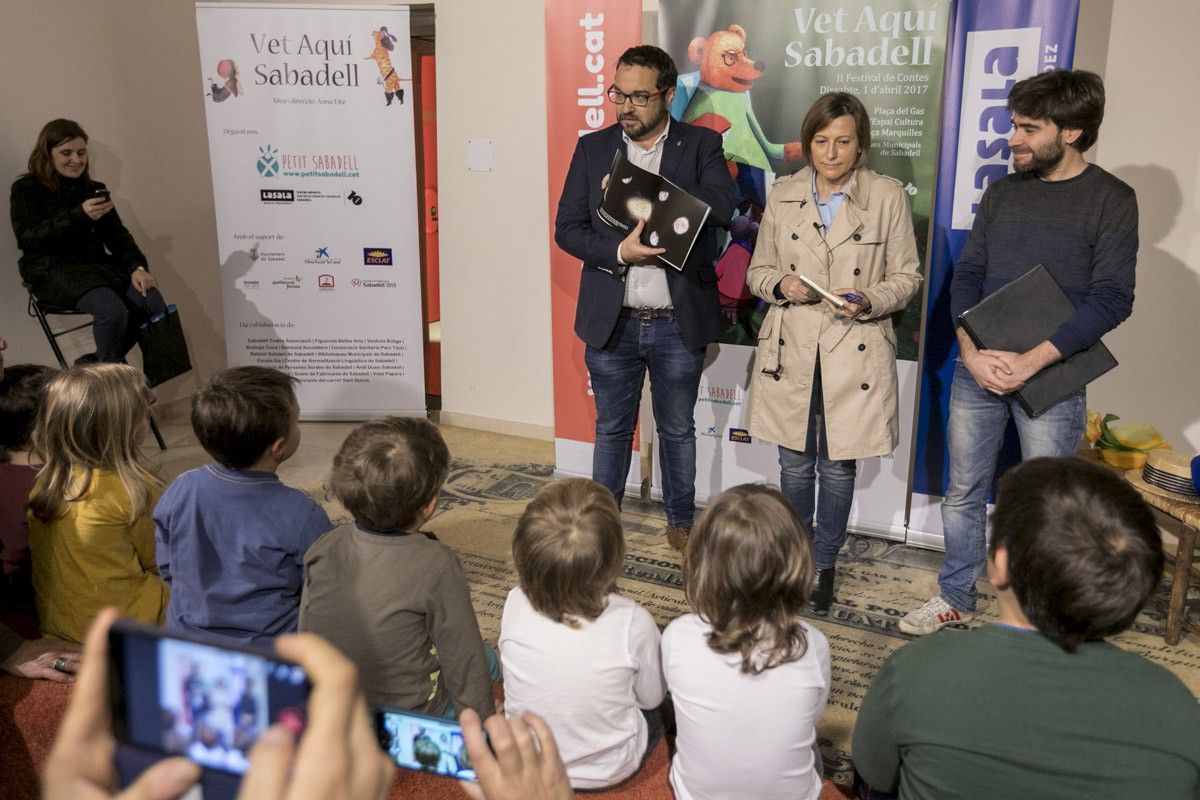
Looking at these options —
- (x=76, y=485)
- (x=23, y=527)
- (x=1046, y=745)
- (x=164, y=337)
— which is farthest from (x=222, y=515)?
(x=164, y=337)

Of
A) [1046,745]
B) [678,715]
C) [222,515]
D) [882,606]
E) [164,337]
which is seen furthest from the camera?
[164,337]

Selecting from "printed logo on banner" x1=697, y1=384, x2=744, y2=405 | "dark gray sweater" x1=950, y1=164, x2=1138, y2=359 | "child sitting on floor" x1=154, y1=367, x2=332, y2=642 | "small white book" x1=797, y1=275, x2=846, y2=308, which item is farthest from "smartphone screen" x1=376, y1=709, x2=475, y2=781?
"printed logo on banner" x1=697, y1=384, x2=744, y2=405

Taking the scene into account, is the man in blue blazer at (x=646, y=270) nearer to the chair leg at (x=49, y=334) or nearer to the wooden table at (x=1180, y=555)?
the wooden table at (x=1180, y=555)

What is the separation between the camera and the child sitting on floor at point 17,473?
221 centimetres

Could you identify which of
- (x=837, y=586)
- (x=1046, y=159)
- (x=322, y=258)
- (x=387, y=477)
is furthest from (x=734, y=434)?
(x=322, y=258)

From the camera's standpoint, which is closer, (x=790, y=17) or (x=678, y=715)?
(x=678, y=715)

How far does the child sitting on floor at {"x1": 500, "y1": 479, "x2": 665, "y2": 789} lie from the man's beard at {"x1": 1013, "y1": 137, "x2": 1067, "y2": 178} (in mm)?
1603

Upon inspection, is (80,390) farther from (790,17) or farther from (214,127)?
(214,127)

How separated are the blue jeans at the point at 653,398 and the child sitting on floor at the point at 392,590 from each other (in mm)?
1401

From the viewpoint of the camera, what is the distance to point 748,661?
5.14 ft

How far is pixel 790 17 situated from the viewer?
3.26m

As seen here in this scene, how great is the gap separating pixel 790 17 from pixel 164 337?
3.07m

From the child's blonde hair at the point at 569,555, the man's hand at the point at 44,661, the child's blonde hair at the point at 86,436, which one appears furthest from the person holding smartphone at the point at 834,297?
the man's hand at the point at 44,661

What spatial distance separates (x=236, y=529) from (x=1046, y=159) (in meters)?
2.17
